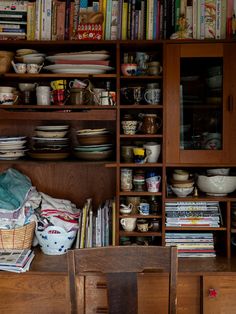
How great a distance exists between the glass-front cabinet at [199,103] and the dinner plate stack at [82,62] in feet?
1.11

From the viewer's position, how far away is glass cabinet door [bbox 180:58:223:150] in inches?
85.8

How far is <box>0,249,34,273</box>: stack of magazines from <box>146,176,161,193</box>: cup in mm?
703

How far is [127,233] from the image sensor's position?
2.24 m

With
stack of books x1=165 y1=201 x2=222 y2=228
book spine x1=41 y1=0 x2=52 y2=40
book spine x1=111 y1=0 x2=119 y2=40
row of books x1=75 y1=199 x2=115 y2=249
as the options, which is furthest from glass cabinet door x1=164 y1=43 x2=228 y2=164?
book spine x1=41 y1=0 x2=52 y2=40

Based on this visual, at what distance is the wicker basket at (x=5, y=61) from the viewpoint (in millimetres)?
2250

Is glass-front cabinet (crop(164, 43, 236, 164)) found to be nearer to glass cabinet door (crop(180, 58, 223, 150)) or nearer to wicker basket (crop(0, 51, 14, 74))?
glass cabinet door (crop(180, 58, 223, 150))

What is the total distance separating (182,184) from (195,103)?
1.37ft

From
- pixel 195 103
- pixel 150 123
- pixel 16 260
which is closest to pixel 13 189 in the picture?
pixel 16 260

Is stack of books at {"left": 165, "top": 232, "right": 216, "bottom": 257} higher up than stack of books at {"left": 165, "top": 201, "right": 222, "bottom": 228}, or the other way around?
stack of books at {"left": 165, "top": 201, "right": 222, "bottom": 228}

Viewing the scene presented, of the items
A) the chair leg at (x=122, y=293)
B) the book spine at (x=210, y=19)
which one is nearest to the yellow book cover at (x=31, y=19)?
the book spine at (x=210, y=19)

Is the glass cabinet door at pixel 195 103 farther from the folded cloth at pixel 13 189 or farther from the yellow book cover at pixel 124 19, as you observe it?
the folded cloth at pixel 13 189

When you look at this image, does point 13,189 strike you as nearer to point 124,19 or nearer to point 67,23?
point 67,23

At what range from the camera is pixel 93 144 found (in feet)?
7.42

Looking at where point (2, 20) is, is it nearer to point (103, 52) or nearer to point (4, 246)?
point (103, 52)
